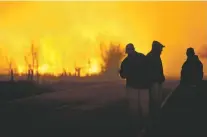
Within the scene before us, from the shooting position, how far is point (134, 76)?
1223 cm

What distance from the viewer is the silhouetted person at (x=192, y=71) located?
52.6 feet

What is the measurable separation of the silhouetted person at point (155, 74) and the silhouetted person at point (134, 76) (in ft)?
0.84

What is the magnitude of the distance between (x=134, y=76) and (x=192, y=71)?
4427 millimetres

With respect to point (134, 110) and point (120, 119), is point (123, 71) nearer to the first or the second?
point (134, 110)

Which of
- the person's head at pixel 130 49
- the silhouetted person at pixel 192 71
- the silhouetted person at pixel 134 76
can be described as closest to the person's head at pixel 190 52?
the silhouetted person at pixel 192 71

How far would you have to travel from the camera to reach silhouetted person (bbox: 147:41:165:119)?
12625mm

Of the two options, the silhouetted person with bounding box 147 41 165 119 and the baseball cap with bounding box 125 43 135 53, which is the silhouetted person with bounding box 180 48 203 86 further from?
the baseball cap with bounding box 125 43 135 53

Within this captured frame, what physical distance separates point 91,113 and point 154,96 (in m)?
4.14

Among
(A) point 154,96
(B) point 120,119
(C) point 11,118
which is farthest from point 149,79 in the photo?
(C) point 11,118

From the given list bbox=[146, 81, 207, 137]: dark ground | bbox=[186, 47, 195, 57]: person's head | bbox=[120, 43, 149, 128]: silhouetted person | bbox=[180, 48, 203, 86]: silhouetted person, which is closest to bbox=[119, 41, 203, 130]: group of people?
bbox=[120, 43, 149, 128]: silhouetted person

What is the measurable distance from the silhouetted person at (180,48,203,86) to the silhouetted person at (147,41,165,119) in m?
1.31

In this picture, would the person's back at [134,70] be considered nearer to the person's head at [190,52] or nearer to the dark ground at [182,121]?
the dark ground at [182,121]

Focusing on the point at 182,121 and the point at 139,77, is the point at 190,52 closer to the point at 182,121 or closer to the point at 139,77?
the point at 182,121

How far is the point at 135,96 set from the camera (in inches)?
484
